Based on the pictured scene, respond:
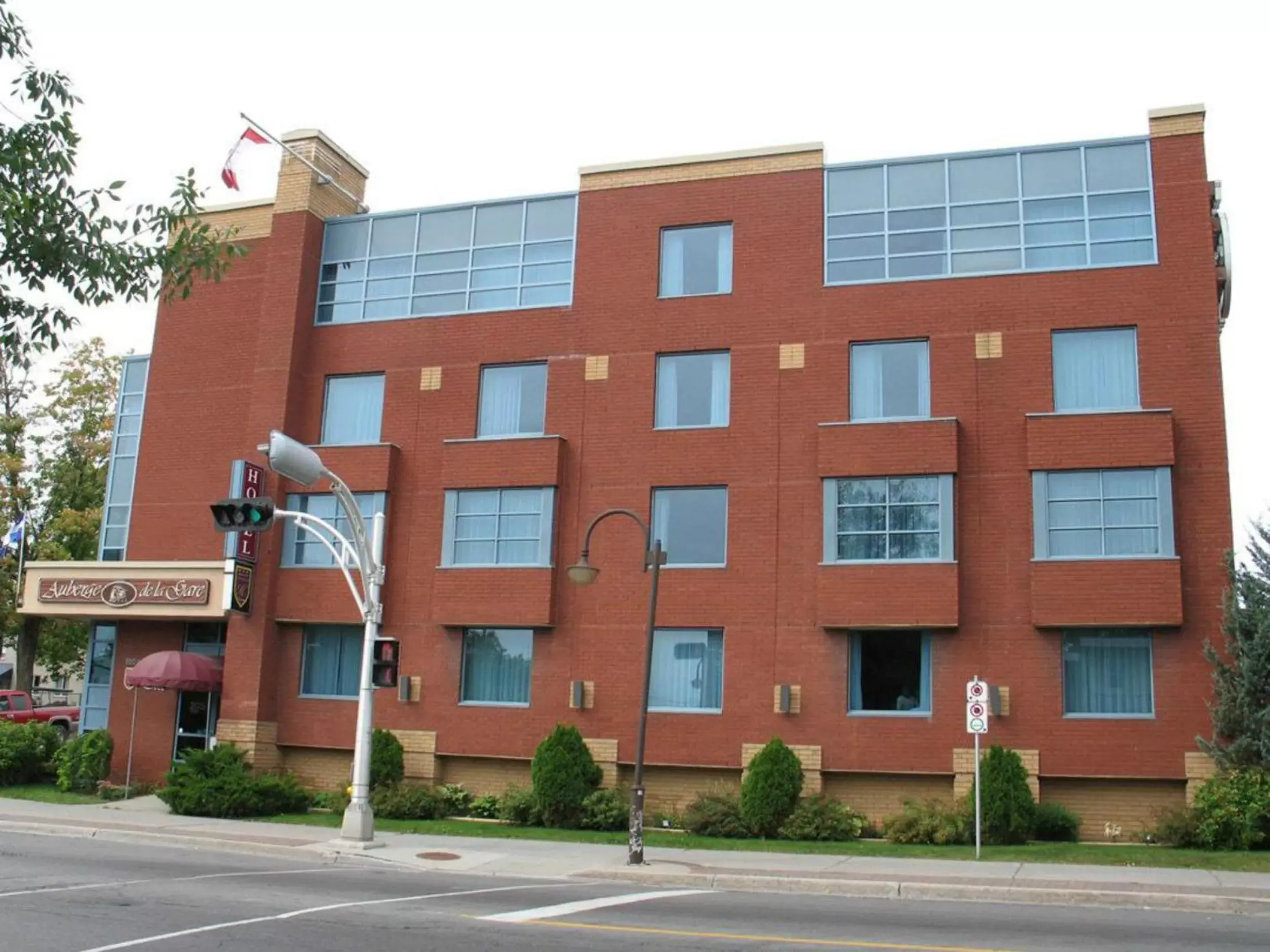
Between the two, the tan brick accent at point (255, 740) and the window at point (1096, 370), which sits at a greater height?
the window at point (1096, 370)

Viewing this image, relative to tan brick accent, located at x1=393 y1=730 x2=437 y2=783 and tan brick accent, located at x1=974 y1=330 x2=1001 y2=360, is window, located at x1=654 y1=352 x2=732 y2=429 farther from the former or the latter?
tan brick accent, located at x1=393 y1=730 x2=437 y2=783

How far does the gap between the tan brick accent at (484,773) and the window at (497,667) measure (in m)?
1.28

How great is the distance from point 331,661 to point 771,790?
1134cm

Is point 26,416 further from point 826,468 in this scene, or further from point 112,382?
point 826,468

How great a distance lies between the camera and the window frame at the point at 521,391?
2928 cm

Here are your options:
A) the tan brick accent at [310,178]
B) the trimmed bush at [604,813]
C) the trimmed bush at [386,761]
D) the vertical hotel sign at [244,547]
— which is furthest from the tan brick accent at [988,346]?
the tan brick accent at [310,178]

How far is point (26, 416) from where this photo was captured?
46.9 meters

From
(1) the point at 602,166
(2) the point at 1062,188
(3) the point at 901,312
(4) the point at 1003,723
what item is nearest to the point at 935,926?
(4) the point at 1003,723

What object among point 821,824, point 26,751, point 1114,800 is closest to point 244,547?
point 26,751

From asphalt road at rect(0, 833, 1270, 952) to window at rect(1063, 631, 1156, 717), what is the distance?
30.2ft

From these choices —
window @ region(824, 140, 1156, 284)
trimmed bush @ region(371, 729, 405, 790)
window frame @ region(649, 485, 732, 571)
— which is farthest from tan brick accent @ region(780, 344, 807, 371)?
trimmed bush @ region(371, 729, 405, 790)

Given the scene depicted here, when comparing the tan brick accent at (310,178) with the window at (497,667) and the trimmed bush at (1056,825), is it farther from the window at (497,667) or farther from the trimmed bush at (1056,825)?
the trimmed bush at (1056,825)

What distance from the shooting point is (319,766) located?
2983cm

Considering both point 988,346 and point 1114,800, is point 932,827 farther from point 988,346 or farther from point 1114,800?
point 988,346
